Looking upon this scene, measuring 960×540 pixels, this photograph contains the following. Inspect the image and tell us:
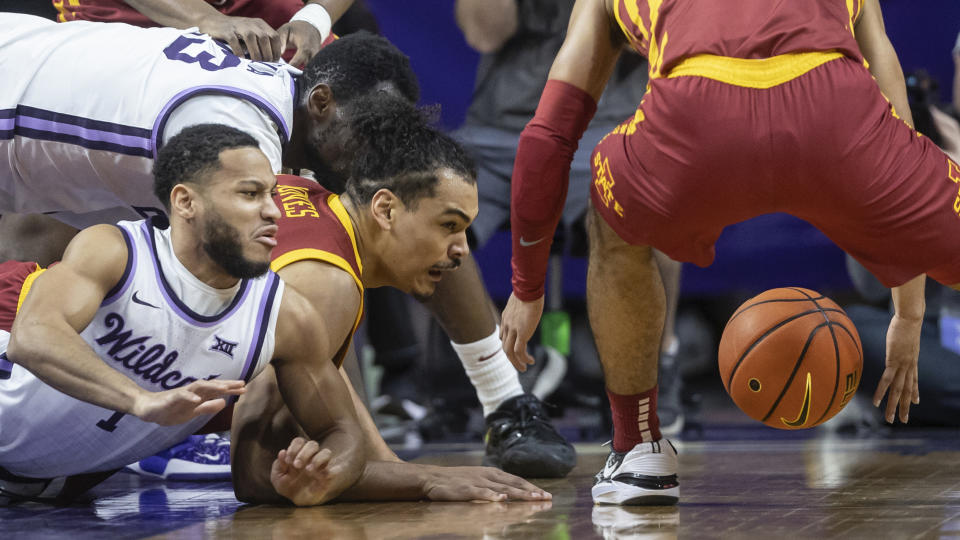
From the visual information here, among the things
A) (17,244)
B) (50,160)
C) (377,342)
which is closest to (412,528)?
(50,160)

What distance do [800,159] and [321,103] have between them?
1593 millimetres

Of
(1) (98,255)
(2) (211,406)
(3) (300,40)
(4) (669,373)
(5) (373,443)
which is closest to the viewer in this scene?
(2) (211,406)

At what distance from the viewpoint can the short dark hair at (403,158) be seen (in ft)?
10.5

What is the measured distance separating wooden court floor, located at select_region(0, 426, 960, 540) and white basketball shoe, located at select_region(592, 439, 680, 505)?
44 millimetres

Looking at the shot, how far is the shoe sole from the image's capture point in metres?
2.79

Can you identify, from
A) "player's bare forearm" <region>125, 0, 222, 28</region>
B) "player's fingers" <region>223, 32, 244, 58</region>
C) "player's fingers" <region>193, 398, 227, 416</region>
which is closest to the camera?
"player's fingers" <region>193, 398, 227, 416</region>

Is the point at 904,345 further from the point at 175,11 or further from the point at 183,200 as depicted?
the point at 175,11

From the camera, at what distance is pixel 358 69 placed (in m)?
3.57

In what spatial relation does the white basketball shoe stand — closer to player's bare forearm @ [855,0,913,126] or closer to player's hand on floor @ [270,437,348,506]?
player's hand on floor @ [270,437,348,506]

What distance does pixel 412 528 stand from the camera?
246cm

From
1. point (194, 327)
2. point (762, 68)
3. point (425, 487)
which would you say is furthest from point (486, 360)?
point (762, 68)

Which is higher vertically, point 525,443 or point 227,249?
point 227,249

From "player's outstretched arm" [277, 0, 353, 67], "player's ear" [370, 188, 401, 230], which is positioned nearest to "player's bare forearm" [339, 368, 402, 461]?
"player's ear" [370, 188, 401, 230]

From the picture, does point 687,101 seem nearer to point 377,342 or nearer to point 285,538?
point 285,538
